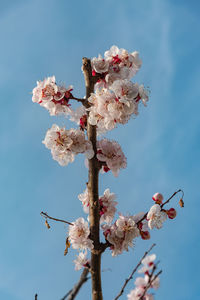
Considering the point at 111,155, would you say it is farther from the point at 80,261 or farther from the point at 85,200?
the point at 80,261

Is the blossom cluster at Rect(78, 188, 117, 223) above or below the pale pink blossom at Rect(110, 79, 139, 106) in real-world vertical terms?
below

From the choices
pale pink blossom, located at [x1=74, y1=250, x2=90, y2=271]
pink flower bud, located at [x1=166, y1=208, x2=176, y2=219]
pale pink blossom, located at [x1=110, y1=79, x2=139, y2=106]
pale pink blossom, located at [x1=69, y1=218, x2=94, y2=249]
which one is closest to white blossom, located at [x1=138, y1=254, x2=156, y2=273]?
pale pink blossom, located at [x1=74, y1=250, x2=90, y2=271]

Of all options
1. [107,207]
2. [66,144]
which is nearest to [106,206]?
[107,207]

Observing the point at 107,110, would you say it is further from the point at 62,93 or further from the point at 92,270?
the point at 92,270

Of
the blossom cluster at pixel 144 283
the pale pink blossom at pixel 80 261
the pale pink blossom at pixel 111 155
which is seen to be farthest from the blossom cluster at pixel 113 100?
the blossom cluster at pixel 144 283

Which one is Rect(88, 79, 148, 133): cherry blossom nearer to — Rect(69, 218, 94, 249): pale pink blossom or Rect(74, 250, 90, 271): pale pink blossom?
Rect(69, 218, 94, 249): pale pink blossom

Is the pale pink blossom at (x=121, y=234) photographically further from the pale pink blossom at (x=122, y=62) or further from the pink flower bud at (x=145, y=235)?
the pale pink blossom at (x=122, y=62)
